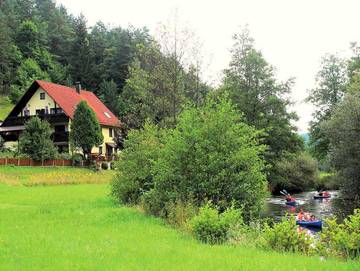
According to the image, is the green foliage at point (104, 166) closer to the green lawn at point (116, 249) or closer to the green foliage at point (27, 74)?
the green lawn at point (116, 249)

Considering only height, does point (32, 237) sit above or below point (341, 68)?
below

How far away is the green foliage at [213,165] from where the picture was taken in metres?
18.5

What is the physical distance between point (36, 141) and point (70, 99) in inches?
656

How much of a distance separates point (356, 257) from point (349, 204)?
2677 cm

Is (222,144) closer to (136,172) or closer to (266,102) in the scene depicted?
(136,172)

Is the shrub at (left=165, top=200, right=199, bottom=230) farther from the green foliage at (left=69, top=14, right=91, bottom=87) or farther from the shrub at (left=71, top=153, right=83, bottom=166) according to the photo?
the green foliage at (left=69, top=14, right=91, bottom=87)

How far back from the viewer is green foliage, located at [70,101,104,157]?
53031 millimetres

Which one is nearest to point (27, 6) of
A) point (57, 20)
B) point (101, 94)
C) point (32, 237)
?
point (57, 20)

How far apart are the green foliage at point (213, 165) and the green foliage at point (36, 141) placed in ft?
100

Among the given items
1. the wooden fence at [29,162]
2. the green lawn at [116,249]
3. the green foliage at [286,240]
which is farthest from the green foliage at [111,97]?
the green foliage at [286,240]

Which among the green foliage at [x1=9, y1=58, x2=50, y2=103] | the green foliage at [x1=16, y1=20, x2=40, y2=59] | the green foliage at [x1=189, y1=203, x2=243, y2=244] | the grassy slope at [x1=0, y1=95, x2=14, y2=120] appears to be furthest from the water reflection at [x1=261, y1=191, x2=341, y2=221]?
the green foliage at [x1=16, y1=20, x2=40, y2=59]

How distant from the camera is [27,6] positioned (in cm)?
12194

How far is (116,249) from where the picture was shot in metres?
11.1

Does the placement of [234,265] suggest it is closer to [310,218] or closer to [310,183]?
[310,218]
